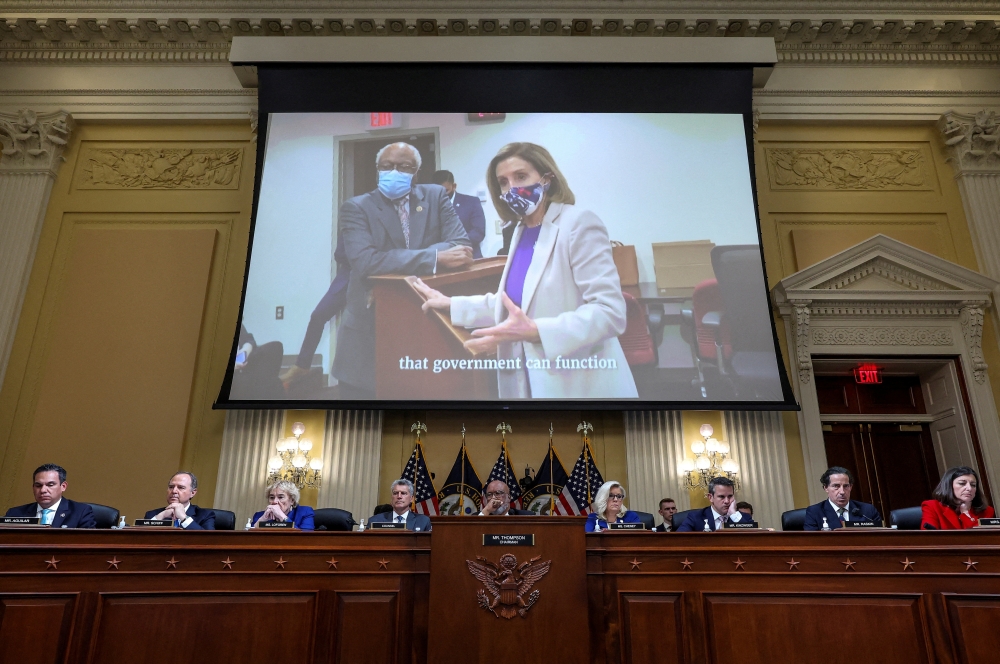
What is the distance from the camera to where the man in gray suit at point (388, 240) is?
671 centimetres

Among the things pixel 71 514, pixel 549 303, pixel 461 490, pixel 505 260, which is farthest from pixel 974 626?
pixel 71 514

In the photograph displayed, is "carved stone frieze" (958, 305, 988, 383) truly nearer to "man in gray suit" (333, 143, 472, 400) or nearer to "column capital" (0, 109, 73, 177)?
"man in gray suit" (333, 143, 472, 400)

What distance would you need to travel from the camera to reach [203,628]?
328cm

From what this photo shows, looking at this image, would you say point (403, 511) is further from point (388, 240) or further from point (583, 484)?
point (388, 240)

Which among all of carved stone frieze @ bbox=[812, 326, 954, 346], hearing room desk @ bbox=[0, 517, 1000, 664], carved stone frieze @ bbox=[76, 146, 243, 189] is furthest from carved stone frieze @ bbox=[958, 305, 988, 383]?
carved stone frieze @ bbox=[76, 146, 243, 189]

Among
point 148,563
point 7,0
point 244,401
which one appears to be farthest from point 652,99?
point 7,0

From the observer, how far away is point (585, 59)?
751 centimetres

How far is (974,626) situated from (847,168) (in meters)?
5.96

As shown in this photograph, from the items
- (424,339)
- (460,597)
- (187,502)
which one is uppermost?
(424,339)

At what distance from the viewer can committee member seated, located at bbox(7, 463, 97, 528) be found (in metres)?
4.41

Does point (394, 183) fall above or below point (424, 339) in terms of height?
above

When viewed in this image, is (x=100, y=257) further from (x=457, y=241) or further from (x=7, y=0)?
(x=457, y=241)

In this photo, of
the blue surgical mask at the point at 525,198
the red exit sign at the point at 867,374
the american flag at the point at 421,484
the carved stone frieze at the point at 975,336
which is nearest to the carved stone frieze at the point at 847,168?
the carved stone frieze at the point at 975,336

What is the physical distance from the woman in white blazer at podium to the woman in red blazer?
102 inches
